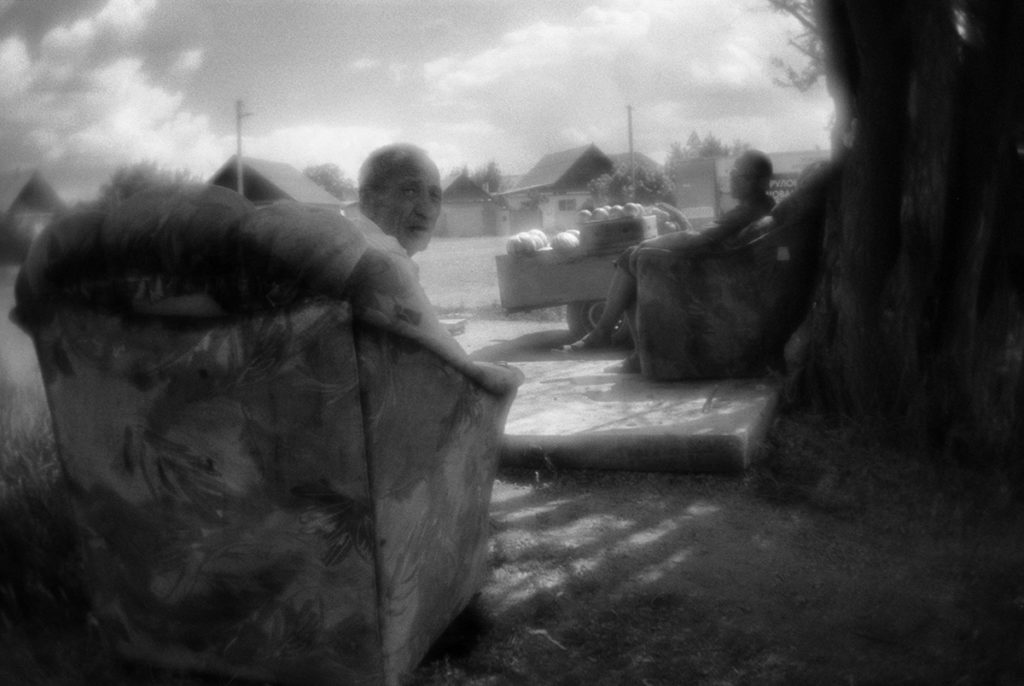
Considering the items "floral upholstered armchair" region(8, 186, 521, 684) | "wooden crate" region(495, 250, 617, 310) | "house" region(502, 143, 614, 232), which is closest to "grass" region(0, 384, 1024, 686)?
"floral upholstered armchair" region(8, 186, 521, 684)

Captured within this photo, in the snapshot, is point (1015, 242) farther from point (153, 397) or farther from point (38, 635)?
point (38, 635)

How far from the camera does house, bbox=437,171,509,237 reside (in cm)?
5972

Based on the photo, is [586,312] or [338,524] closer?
[338,524]

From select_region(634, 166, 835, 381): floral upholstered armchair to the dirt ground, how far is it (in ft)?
3.45

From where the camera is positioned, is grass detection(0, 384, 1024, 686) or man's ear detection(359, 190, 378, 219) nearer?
grass detection(0, 384, 1024, 686)

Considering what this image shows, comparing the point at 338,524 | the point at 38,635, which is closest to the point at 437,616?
the point at 338,524

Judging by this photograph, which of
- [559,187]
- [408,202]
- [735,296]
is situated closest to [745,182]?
[735,296]

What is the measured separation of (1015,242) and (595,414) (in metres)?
2.09

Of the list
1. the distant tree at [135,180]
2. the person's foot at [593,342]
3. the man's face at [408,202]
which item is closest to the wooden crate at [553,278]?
the person's foot at [593,342]

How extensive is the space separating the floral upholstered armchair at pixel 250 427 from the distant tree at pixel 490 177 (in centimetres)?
6349

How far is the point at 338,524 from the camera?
1.93 meters

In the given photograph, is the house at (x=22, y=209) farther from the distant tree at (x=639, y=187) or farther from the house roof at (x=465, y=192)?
the house roof at (x=465, y=192)

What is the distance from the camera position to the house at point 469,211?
59719mm

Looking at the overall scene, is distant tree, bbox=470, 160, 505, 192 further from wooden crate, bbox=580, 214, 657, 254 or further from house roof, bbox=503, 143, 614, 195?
wooden crate, bbox=580, 214, 657, 254
